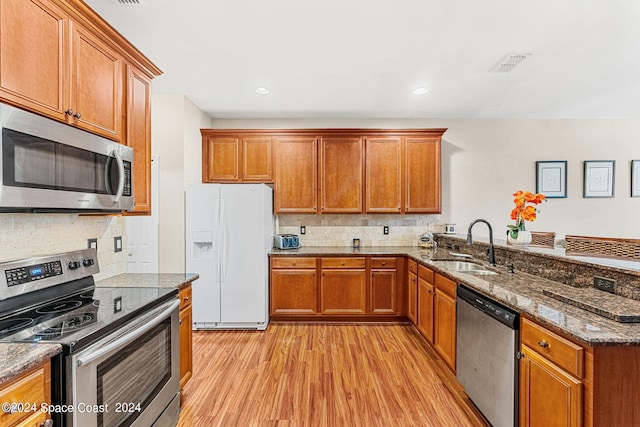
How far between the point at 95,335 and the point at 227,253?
92.3 inches

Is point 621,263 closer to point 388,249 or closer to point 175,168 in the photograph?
point 388,249

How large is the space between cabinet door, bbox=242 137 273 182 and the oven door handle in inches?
95.1

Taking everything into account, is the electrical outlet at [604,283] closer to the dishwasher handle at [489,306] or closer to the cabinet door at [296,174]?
the dishwasher handle at [489,306]

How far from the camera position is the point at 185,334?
2199 millimetres

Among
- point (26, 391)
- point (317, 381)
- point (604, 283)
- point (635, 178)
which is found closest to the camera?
point (26, 391)

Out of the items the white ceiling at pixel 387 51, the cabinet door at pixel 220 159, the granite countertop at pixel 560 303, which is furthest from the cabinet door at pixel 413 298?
the cabinet door at pixel 220 159

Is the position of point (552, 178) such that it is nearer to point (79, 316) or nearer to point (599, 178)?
point (599, 178)

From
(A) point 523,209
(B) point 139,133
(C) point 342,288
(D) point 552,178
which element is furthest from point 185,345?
(D) point 552,178

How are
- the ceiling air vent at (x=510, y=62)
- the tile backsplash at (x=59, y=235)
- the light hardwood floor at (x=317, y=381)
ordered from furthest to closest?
the ceiling air vent at (x=510, y=62), the light hardwood floor at (x=317, y=381), the tile backsplash at (x=59, y=235)

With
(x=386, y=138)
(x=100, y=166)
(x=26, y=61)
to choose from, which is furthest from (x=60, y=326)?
(x=386, y=138)

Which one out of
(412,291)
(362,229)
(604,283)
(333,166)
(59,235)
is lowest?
(412,291)

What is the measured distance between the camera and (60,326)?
126 centimetres

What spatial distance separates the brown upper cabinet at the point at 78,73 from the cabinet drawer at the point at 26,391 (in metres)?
1.07

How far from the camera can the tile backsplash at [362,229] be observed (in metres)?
4.38
